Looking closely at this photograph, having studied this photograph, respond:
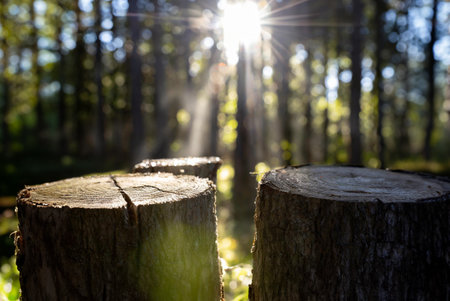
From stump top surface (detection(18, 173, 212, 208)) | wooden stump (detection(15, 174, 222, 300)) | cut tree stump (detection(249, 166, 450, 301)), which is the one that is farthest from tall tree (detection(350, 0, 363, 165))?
wooden stump (detection(15, 174, 222, 300))

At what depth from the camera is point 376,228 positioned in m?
1.78

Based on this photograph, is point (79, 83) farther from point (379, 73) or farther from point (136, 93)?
point (379, 73)

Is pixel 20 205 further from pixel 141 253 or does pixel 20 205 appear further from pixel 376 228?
pixel 376 228

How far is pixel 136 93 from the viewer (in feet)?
38.3

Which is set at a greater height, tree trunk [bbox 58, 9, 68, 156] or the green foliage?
tree trunk [bbox 58, 9, 68, 156]

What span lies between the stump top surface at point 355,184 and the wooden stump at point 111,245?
2.10 ft

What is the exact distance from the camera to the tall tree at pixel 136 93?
11.4m

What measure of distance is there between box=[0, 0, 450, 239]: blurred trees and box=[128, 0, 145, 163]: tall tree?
0.04 metres

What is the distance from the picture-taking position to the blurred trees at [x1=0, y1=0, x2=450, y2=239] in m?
10.8

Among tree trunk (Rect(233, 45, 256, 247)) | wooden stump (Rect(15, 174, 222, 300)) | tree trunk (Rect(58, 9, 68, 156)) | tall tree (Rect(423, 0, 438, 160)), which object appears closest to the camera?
wooden stump (Rect(15, 174, 222, 300))

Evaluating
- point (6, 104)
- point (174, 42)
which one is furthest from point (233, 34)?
point (6, 104)

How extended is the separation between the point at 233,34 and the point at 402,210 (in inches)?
367

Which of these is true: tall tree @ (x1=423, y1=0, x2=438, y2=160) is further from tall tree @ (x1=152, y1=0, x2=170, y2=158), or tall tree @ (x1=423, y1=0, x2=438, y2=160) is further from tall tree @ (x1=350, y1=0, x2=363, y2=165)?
tall tree @ (x1=152, y1=0, x2=170, y2=158)

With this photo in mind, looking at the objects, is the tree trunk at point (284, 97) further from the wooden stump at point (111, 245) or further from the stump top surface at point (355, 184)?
the wooden stump at point (111, 245)
